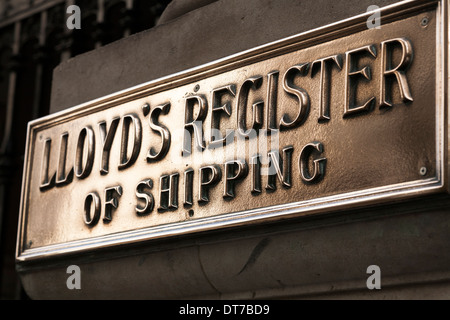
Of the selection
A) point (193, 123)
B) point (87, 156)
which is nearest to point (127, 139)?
point (87, 156)

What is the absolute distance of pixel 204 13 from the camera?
2785mm

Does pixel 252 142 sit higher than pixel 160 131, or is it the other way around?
pixel 160 131

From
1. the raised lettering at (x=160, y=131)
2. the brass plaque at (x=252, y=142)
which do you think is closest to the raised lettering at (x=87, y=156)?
the brass plaque at (x=252, y=142)

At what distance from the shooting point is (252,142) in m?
2.40

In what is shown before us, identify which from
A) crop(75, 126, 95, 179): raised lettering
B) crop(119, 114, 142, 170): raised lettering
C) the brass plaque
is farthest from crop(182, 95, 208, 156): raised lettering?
crop(75, 126, 95, 179): raised lettering

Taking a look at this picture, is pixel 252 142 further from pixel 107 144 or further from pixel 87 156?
pixel 87 156

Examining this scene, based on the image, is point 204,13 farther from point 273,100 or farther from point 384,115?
point 384,115

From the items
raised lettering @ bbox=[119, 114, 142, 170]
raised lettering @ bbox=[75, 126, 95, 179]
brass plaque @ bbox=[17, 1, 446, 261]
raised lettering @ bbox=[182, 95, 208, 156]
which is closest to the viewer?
brass plaque @ bbox=[17, 1, 446, 261]

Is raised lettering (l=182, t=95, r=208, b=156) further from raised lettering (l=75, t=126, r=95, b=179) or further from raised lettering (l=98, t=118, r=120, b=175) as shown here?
raised lettering (l=75, t=126, r=95, b=179)

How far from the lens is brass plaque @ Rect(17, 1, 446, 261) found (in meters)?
2.05

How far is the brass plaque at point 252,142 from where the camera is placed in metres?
2.05

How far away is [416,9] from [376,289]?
2.50 ft

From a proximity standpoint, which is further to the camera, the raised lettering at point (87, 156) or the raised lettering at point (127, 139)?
the raised lettering at point (87, 156)

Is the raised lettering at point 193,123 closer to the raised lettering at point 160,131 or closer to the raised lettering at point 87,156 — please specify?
the raised lettering at point 160,131
